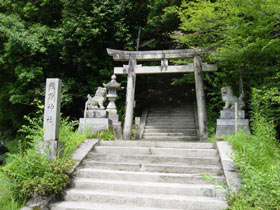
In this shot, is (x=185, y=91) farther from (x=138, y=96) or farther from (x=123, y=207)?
(x=123, y=207)

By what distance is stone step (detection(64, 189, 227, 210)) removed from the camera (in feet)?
11.8

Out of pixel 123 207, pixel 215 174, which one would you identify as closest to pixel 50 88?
pixel 123 207

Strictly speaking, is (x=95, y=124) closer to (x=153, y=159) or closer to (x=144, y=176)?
(x=153, y=159)

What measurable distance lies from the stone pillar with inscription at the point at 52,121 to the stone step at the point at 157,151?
1298mm

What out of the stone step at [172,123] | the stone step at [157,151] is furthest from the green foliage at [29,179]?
the stone step at [172,123]

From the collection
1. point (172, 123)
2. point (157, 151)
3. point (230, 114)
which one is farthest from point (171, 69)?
point (157, 151)

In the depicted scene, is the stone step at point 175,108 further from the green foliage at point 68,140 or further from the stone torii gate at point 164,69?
the green foliage at point 68,140

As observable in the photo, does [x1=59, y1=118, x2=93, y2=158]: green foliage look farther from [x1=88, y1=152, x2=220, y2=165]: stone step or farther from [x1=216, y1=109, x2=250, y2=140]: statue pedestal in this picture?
[x1=216, y1=109, x2=250, y2=140]: statue pedestal

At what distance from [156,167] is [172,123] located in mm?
6765

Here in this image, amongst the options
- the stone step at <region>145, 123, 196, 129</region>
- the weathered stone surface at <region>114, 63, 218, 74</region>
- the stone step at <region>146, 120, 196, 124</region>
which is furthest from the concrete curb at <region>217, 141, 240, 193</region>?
the stone step at <region>146, 120, 196, 124</region>

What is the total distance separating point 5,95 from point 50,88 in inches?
336

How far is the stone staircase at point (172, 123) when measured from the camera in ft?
33.6

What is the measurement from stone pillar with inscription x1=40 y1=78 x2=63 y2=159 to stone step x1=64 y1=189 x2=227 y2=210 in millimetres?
914

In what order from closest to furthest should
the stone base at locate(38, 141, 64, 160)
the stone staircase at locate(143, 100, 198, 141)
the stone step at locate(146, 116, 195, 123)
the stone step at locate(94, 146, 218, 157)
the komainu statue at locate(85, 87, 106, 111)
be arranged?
1. the stone base at locate(38, 141, 64, 160)
2. the stone step at locate(94, 146, 218, 157)
3. the komainu statue at locate(85, 87, 106, 111)
4. the stone staircase at locate(143, 100, 198, 141)
5. the stone step at locate(146, 116, 195, 123)
